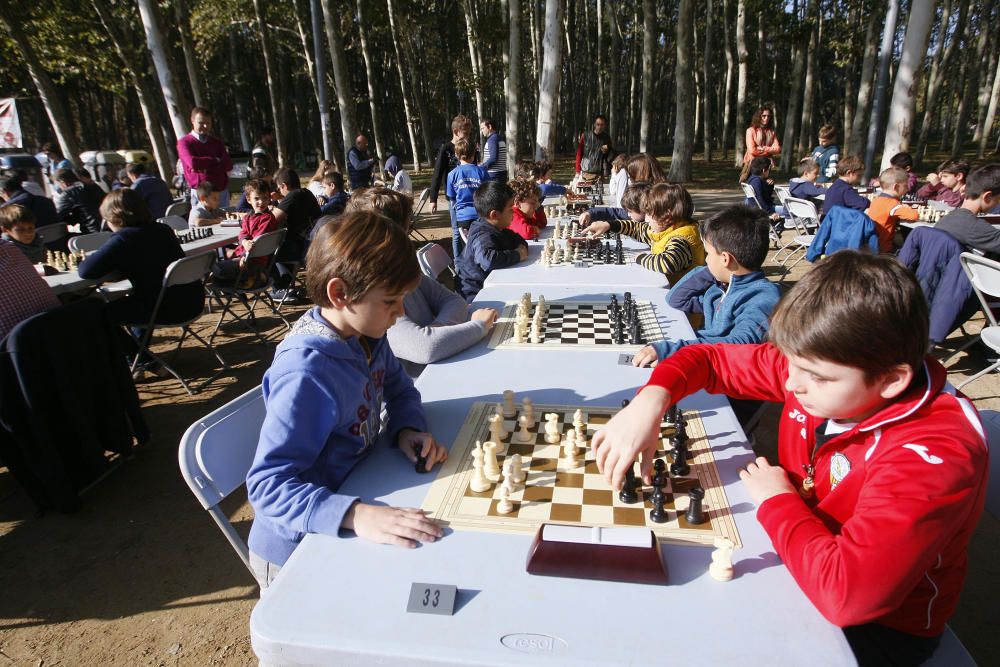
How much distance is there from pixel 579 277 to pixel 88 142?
38.0m

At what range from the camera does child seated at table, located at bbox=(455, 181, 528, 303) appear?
391 centimetres

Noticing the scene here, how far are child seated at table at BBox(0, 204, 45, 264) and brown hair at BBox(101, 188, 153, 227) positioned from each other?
38.4 inches

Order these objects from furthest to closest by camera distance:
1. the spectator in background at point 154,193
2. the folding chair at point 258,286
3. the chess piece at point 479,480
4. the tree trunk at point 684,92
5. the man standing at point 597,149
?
the tree trunk at point 684,92 < the man standing at point 597,149 < the spectator in background at point 154,193 < the folding chair at point 258,286 < the chess piece at point 479,480

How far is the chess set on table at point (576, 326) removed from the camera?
7.86ft

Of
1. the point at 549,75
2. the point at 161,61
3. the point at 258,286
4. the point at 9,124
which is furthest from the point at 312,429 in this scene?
the point at 9,124

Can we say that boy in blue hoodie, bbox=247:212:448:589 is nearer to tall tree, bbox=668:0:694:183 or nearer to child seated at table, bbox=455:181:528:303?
child seated at table, bbox=455:181:528:303

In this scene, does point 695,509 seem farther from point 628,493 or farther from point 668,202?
point 668,202

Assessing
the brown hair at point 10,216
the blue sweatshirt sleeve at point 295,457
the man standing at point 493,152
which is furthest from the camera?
the man standing at point 493,152

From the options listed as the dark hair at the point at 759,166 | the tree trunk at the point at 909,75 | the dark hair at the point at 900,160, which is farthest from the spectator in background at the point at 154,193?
the tree trunk at the point at 909,75

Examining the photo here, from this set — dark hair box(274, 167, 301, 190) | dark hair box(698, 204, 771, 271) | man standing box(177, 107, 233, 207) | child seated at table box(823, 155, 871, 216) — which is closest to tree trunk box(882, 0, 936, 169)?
child seated at table box(823, 155, 871, 216)

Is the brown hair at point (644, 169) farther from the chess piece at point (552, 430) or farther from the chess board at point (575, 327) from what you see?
the chess piece at point (552, 430)

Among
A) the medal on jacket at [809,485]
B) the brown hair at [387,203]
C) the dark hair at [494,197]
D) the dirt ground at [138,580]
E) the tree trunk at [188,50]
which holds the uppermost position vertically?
the tree trunk at [188,50]

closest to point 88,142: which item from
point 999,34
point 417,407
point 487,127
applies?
point 487,127

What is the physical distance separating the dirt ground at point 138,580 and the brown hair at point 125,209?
68.2 inches
